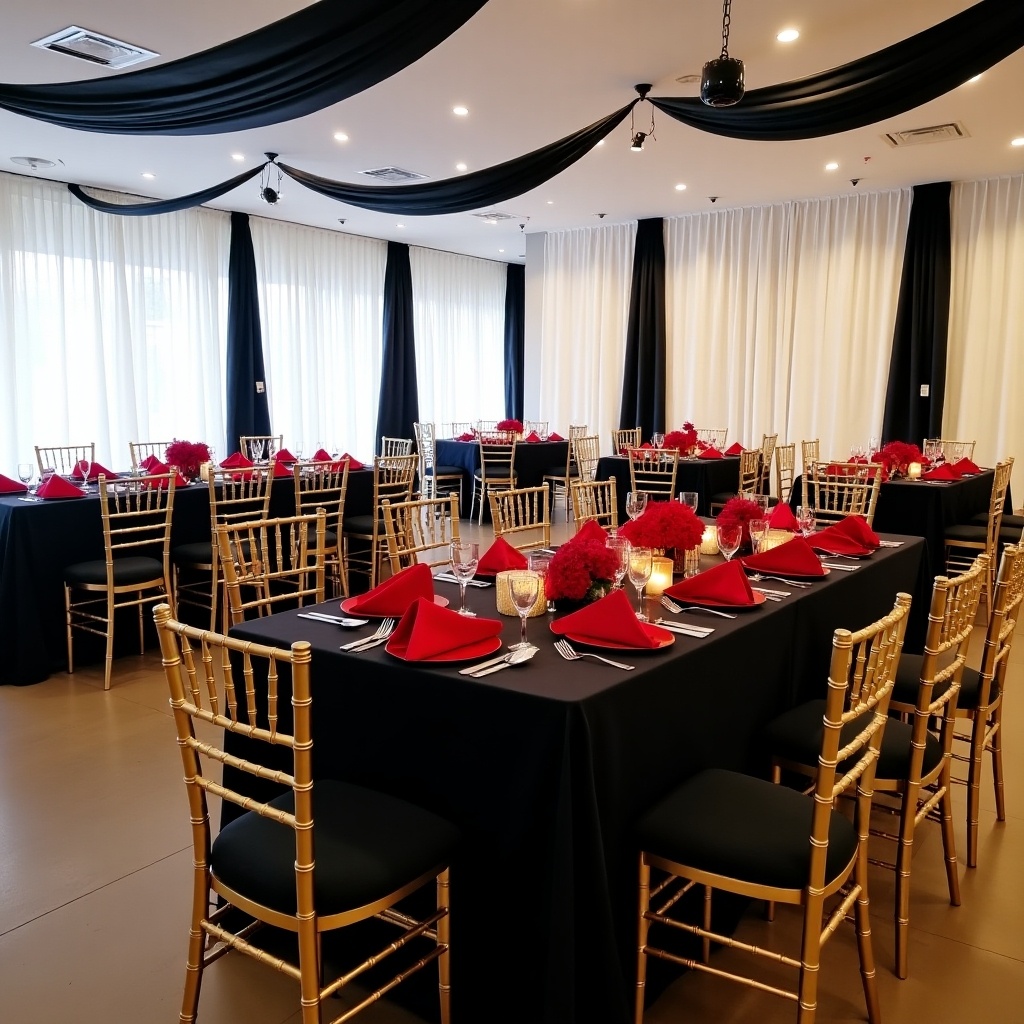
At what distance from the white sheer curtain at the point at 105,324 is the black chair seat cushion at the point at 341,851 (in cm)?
745

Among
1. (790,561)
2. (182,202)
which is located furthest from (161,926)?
(182,202)

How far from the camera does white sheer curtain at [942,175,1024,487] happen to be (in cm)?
813

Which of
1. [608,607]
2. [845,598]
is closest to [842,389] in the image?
[845,598]

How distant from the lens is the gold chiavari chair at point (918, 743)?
216 centimetres

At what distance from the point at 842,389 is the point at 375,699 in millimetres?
Answer: 8406

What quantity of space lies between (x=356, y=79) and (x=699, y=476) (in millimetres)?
4748

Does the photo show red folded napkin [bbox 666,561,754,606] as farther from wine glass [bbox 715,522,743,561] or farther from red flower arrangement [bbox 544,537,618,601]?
wine glass [bbox 715,522,743,561]

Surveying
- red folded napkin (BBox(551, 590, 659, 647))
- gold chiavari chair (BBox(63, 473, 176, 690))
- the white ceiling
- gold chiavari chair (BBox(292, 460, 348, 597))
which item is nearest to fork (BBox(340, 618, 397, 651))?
red folded napkin (BBox(551, 590, 659, 647))

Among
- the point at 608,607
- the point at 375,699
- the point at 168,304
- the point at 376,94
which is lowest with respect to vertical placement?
the point at 375,699

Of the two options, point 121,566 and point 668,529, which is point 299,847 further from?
point 121,566

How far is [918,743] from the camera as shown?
2.22 meters

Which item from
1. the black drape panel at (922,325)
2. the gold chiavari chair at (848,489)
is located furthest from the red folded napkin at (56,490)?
the black drape panel at (922,325)

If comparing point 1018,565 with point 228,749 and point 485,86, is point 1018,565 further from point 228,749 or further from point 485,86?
point 485,86

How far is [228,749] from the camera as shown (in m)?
2.27
